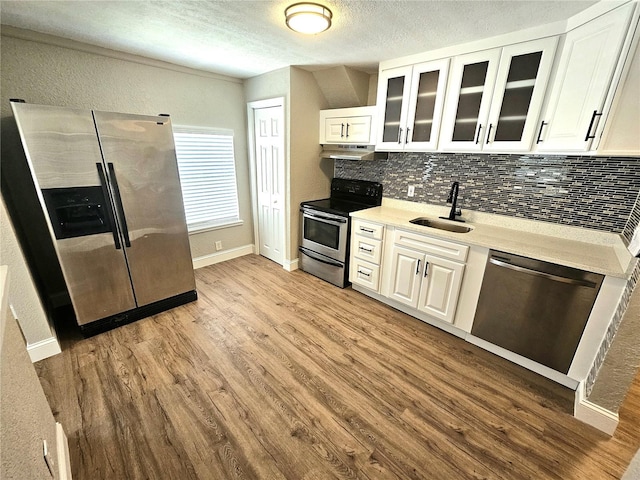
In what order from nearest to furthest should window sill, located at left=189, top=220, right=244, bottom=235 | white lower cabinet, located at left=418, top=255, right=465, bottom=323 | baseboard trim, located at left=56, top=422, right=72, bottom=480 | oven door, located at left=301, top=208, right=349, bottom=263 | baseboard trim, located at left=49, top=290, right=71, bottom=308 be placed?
1. baseboard trim, located at left=56, top=422, right=72, bottom=480
2. white lower cabinet, located at left=418, top=255, right=465, bottom=323
3. baseboard trim, located at left=49, top=290, right=71, bottom=308
4. oven door, located at left=301, top=208, right=349, bottom=263
5. window sill, located at left=189, top=220, right=244, bottom=235

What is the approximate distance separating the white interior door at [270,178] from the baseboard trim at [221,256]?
0.28 meters

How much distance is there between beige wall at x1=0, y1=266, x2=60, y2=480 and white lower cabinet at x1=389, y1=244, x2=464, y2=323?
2.50 m

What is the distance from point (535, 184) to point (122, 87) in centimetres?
393

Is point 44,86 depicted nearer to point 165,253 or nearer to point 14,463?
point 165,253

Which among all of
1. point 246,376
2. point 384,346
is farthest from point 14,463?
point 384,346

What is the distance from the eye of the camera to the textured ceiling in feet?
5.49

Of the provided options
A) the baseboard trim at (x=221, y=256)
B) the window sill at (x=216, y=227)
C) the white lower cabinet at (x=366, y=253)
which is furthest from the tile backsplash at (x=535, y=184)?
the baseboard trim at (x=221, y=256)

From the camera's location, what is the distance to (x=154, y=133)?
7.56ft

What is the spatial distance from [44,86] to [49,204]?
1.18 metres

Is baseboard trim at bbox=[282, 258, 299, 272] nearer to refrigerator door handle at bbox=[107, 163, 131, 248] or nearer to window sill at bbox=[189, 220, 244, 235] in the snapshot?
window sill at bbox=[189, 220, 244, 235]

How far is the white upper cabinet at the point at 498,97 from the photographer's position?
76.0 inches

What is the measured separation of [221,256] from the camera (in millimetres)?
3871

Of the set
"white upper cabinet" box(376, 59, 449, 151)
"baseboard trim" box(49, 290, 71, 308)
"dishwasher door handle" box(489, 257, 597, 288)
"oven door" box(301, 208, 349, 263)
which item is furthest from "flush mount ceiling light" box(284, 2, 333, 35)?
"baseboard trim" box(49, 290, 71, 308)

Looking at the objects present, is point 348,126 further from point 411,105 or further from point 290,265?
point 290,265
